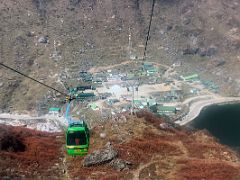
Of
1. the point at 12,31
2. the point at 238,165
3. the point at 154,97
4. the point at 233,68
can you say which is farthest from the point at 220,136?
the point at 12,31

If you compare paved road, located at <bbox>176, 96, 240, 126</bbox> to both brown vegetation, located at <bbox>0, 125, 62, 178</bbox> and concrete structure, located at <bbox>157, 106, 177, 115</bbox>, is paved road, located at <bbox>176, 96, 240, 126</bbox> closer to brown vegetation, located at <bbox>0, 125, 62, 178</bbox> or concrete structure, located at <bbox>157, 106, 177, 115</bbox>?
concrete structure, located at <bbox>157, 106, 177, 115</bbox>

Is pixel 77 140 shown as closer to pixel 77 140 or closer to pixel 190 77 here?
pixel 77 140

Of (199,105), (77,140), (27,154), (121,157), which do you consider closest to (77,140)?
(77,140)

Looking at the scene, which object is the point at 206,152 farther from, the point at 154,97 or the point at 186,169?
the point at 154,97

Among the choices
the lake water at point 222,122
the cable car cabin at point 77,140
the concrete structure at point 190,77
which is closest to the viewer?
the cable car cabin at point 77,140

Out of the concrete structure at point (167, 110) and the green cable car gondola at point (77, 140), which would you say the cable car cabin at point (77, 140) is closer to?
the green cable car gondola at point (77, 140)

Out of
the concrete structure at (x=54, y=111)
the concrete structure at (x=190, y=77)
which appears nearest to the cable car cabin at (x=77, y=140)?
the concrete structure at (x=54, y=111)
